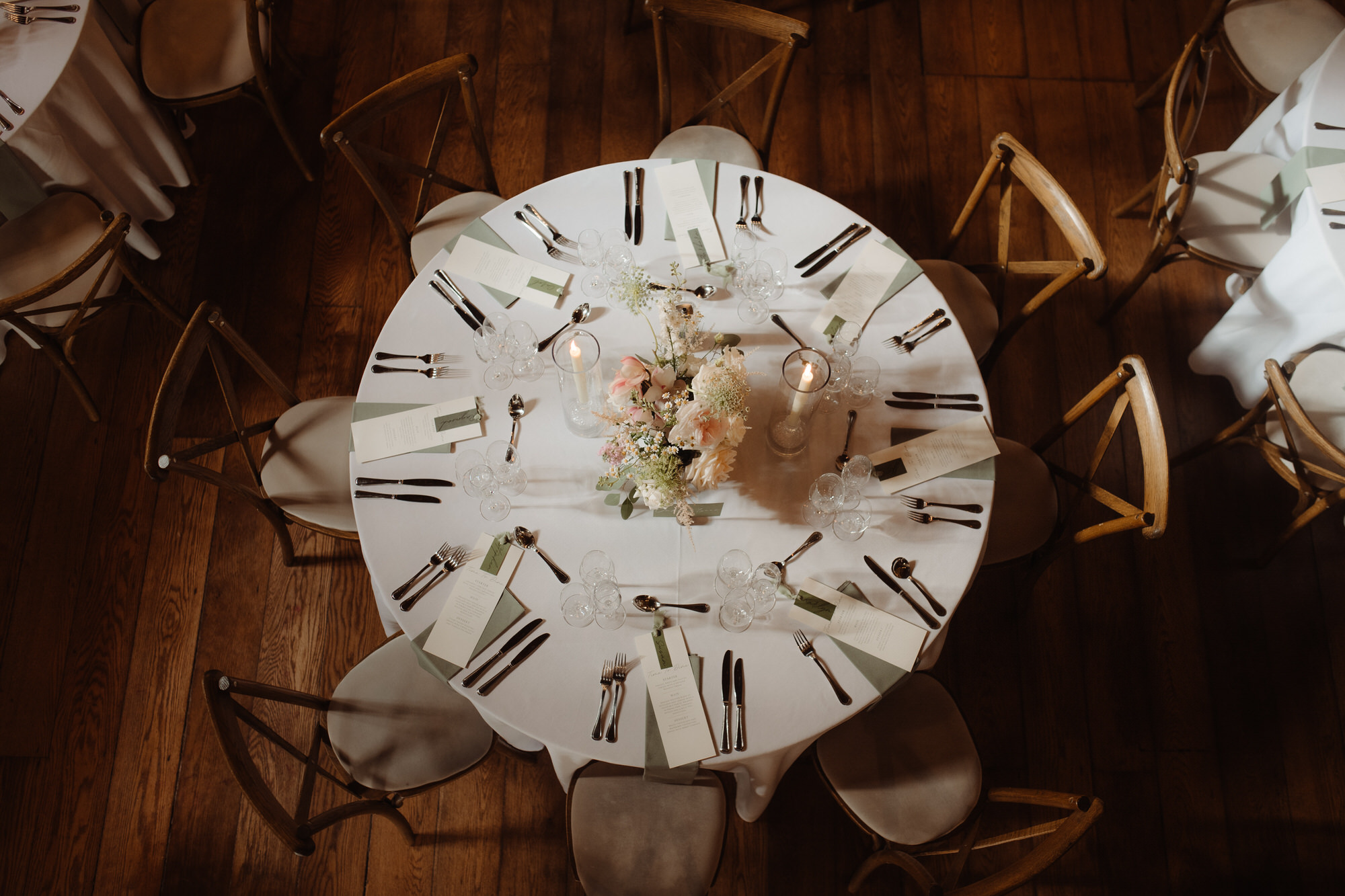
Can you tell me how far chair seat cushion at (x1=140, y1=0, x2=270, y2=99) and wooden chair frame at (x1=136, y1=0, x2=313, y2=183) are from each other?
0.05 feet

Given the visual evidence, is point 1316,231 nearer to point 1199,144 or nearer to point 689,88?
point 1199,144

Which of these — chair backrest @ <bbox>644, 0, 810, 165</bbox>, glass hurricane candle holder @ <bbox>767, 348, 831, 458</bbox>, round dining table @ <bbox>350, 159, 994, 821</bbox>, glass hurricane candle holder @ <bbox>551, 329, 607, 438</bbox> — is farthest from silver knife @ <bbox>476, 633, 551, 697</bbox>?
chair backrest @ <bbox>644, 0, 810, 165</bbox>

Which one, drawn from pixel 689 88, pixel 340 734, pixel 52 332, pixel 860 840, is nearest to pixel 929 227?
pixel 689 88

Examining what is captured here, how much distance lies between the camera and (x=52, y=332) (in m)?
2.74

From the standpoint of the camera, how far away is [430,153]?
255 centimetres

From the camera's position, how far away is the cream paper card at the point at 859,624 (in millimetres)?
1784

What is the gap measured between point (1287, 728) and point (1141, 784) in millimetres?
562

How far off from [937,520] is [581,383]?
3.06 feet

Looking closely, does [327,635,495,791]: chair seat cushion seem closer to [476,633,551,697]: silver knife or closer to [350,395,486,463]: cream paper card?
[476,633,551,697]: silver knife

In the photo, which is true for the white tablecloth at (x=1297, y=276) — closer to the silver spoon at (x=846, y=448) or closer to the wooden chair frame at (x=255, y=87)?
the silver spoon at (x=846, y=448)

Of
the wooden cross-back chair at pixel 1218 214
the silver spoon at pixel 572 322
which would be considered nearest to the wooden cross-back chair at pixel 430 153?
the silver spoon at pixel 572 322

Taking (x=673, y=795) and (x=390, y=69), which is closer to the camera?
(x=673, y=795)

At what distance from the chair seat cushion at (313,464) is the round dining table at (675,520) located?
40 cm

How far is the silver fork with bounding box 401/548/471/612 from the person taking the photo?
184cm
